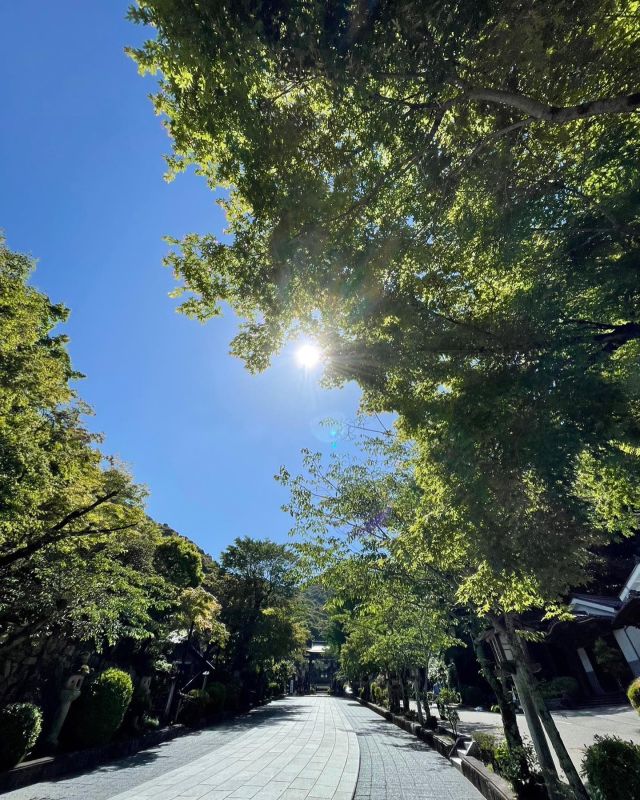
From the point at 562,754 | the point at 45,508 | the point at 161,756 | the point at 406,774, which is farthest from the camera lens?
the point at 161,756

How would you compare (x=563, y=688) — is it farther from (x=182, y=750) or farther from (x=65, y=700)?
(x=65, y=700)

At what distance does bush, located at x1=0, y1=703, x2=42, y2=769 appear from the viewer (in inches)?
294

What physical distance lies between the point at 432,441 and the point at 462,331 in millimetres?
1815

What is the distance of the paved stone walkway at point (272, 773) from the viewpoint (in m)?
6.99

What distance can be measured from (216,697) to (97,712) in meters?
10.9

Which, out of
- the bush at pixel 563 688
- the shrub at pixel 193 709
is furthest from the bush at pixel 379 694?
the shrub at pixel 193 709

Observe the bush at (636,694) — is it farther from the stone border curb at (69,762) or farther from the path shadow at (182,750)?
the stone border curb at (69,762)

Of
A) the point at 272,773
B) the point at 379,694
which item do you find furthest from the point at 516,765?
the point at 379,694

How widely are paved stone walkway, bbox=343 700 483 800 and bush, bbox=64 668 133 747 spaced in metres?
6.92

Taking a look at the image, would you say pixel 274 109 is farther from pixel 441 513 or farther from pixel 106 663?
pixel 106 663

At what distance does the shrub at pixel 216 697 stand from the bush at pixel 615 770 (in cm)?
1866

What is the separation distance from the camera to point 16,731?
25.1 ft

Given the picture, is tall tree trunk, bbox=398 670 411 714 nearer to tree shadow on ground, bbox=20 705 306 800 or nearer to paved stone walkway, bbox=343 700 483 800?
paved stone walkway, bbox=343 700 483 800

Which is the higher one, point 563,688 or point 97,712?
point 563,688
